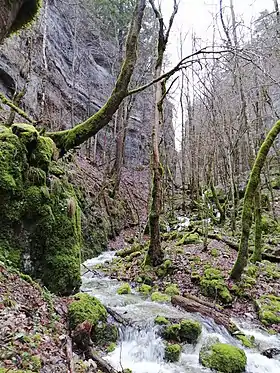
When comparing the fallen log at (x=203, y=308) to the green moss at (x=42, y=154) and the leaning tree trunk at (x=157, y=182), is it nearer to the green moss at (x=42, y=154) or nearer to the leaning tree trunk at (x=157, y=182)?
the leaning tree trunk at (x=157, y=182)

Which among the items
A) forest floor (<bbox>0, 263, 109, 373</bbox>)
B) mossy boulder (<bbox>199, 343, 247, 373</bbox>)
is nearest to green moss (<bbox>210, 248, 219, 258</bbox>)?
mossy boulder (<bbox>199, 343, 247, 373</bbox>)

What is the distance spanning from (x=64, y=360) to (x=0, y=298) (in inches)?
46.6

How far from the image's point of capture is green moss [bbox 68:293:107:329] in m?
4.97

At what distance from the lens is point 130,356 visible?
522cm

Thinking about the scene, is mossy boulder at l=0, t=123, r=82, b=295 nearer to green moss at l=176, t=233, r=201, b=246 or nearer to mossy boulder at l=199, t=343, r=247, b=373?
mossy boulder at l=199, t=343, r=247, b=373

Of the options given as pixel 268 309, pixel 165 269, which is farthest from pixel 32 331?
pixel 165 269

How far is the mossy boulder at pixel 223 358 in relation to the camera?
5008 millimetres

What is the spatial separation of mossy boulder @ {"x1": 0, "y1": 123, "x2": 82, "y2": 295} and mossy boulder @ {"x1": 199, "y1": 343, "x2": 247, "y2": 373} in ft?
9.30

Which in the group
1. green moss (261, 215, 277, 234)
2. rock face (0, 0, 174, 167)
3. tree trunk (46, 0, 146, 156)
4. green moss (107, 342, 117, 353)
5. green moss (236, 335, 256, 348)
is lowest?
green moss (236, 335, 256, 348)

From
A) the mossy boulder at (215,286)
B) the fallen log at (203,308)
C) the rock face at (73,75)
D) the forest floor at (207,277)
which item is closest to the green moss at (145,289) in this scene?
the forest floor at (207,277)

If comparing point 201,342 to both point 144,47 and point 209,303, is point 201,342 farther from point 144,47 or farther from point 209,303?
point 144,47

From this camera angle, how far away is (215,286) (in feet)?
25.2

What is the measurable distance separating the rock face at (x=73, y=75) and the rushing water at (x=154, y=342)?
517 inches

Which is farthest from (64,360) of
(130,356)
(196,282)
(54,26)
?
(54,26)
